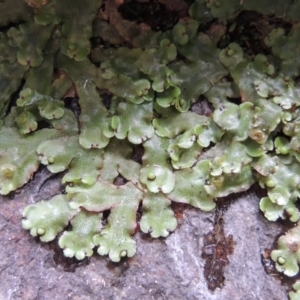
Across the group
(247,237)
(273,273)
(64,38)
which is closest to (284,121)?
(247,237)

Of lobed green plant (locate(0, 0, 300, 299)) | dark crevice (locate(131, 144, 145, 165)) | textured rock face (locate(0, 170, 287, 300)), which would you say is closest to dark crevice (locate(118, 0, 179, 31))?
lobed green plant (locate(0, 0, 300, 299))

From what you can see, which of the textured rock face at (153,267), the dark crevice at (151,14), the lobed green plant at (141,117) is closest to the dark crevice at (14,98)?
the lobed green plant at (141,117)

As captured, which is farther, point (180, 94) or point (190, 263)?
point (180, 94)

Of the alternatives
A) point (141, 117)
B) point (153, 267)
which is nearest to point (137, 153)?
point (141, 117)

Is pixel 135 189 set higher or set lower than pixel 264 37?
lower

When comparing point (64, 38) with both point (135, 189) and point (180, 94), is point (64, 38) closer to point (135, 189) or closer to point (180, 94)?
point (180, 94)

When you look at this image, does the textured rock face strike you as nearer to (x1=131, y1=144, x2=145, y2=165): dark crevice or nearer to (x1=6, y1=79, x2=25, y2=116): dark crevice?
(x1=131, y1=144, x2=145, y2=165): dark crevice
